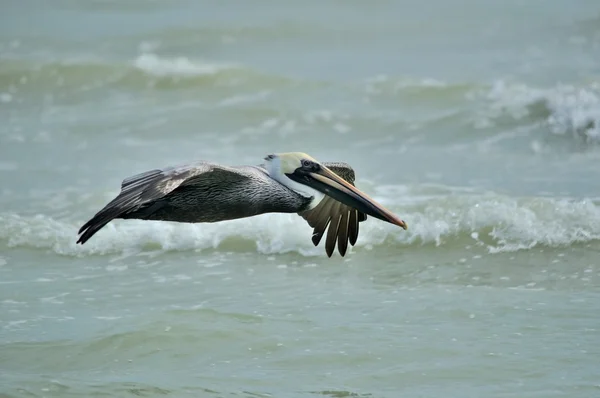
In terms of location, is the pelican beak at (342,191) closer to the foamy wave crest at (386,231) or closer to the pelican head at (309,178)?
the pelican head at (309,178)

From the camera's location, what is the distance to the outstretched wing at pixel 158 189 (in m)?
7.05

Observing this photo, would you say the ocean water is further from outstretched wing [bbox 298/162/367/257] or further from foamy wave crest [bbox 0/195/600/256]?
outstretched wing [bbox 298/162/367/257]

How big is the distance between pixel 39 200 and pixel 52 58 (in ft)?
22.2

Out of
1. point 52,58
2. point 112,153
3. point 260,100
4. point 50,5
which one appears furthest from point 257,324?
point 50,5

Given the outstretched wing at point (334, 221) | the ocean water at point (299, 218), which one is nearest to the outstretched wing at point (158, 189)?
the outstretched wing at point (334, 221)

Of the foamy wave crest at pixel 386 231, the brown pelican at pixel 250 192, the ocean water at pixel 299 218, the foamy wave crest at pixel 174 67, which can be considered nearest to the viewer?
the brown pelican at pixel 250 192

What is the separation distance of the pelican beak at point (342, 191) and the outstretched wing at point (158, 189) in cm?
51

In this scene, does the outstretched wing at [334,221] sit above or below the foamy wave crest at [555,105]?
below

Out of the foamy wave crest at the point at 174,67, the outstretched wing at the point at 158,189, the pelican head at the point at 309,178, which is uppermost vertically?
the foamy wave crest at the point at 174,67

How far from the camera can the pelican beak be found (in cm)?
800

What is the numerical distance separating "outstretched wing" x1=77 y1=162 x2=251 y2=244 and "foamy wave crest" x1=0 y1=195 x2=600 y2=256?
3.35m

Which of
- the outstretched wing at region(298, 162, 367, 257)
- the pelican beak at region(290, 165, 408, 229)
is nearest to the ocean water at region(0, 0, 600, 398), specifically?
the outstretched wing at region(298, 162, 367, 257)

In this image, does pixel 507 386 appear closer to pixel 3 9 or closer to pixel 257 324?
pixel 257 324

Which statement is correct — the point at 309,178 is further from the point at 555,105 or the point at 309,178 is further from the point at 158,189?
the point at 555,105
